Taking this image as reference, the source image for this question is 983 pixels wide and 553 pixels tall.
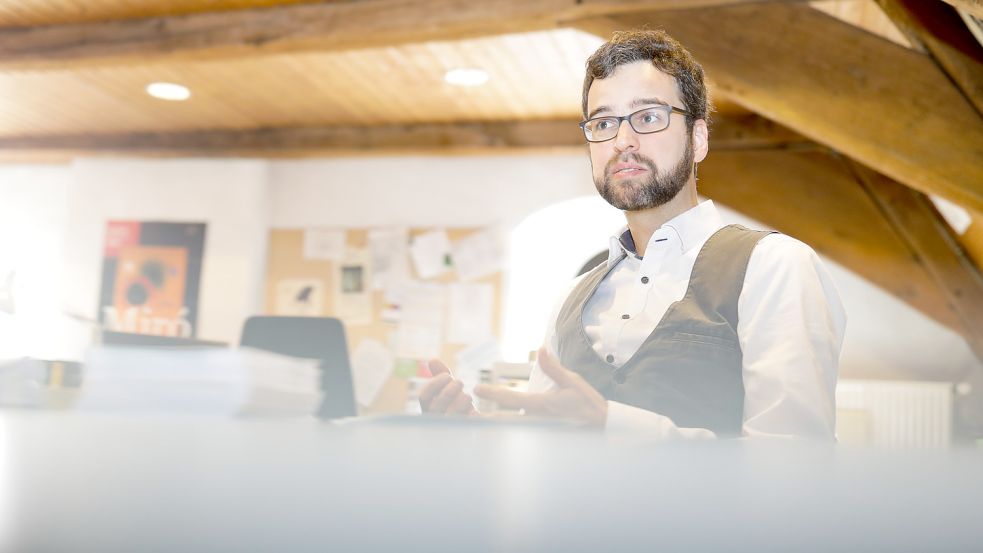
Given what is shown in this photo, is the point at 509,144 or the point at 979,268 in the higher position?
the point at 509,144

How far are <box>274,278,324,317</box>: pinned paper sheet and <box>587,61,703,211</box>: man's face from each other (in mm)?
3753

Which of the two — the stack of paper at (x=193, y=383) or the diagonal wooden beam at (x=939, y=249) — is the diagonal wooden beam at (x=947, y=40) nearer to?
the diagonal wooden beam at (x=939, y=249)

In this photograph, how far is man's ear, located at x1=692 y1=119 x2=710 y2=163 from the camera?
4.10ft

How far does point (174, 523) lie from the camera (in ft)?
0.37

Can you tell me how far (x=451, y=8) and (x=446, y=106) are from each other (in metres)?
1.26

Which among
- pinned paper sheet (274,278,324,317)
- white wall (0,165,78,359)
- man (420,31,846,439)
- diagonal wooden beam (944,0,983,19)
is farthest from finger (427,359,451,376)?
pinned paper sheet (274,278,324,317)

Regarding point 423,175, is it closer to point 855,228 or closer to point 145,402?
point 855,228

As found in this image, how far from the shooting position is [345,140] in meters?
4.61

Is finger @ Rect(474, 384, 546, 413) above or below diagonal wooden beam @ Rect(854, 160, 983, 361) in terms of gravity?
below

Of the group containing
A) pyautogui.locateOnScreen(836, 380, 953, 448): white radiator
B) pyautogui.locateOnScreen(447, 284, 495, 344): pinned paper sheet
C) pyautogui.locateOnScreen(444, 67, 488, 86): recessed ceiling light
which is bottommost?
pyautogui.locateOnScreen(836, 380, 953, 448): white radiator

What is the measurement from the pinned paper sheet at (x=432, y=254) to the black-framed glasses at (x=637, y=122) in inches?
139

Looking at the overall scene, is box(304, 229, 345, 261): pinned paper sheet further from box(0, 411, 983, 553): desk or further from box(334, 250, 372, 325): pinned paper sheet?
box(0, 411, 983, 553): desk

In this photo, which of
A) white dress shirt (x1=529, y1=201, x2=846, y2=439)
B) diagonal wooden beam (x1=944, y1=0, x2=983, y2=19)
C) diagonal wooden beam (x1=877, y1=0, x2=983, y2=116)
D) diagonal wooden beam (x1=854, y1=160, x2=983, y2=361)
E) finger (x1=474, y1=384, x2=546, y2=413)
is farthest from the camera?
diagonal wooden beam (x1=854, y1=160, x2=983, y2=361)

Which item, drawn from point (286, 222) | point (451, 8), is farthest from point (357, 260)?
point (451, 8)
